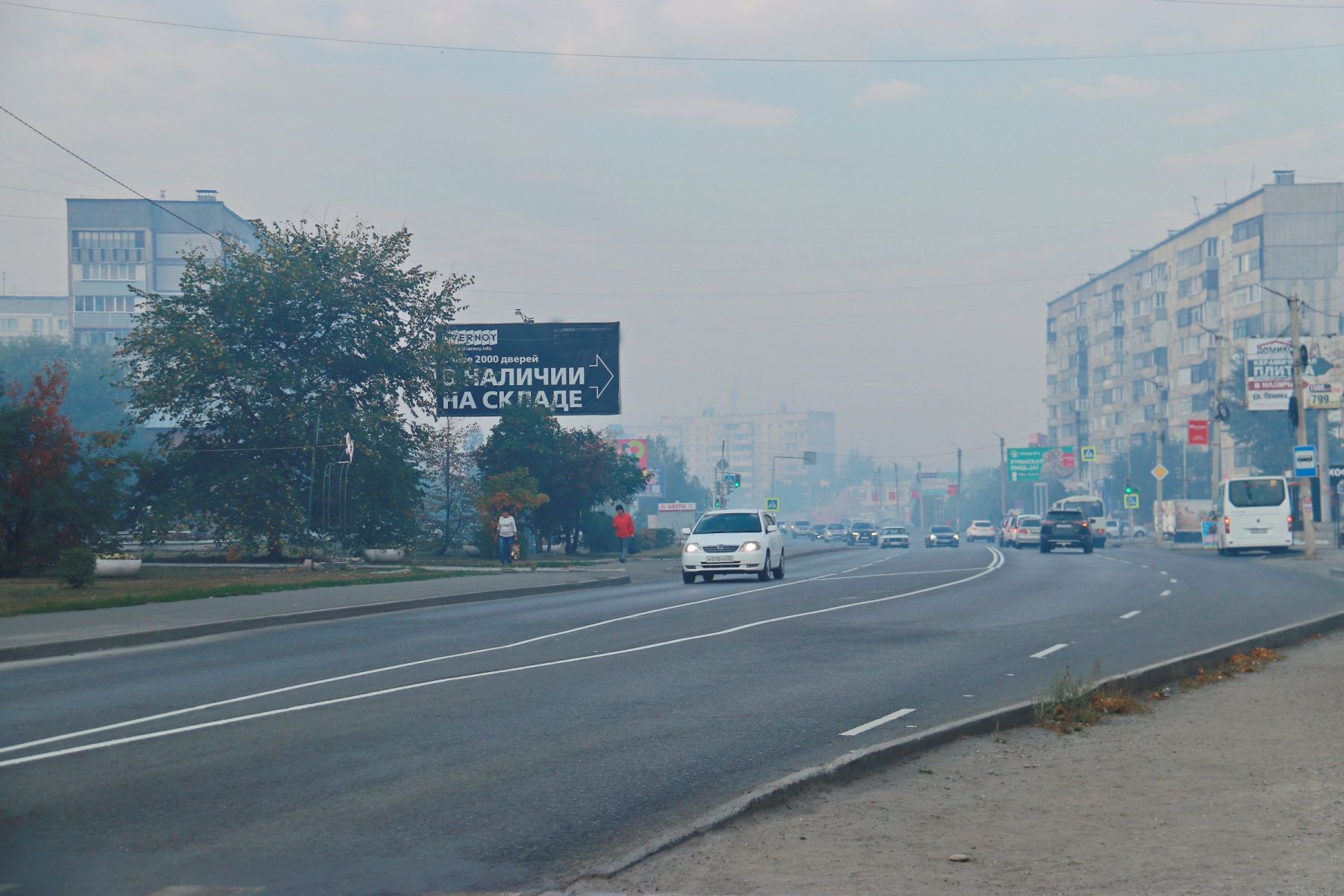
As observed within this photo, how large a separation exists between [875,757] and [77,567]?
2082 cm

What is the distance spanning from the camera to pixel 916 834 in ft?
22.4

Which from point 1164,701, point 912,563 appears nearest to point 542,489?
point 912,563

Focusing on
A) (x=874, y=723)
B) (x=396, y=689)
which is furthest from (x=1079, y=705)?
(x=396, y=689)

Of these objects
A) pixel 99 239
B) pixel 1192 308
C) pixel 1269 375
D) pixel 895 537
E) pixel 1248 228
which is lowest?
pixel 895 537

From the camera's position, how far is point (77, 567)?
25453 millimetres

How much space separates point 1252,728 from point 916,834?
14.1ft

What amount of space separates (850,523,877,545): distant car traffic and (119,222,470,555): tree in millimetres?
53935

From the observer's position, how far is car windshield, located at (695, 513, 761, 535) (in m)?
32.9

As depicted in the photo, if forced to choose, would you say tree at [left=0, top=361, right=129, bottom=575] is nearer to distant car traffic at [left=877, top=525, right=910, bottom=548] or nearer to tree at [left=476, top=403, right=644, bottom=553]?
tree at [left=476, top=403, right=644, bottom=553]

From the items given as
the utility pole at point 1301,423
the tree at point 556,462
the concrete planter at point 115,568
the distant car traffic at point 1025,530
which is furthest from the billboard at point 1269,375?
the concrete planter at point 115,568

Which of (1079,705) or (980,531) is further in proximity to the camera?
(980,531)

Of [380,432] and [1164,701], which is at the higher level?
[380,432]

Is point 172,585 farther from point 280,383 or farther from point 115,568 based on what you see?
point 280,383

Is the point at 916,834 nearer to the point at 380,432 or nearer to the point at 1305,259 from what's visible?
the point at 380,432
